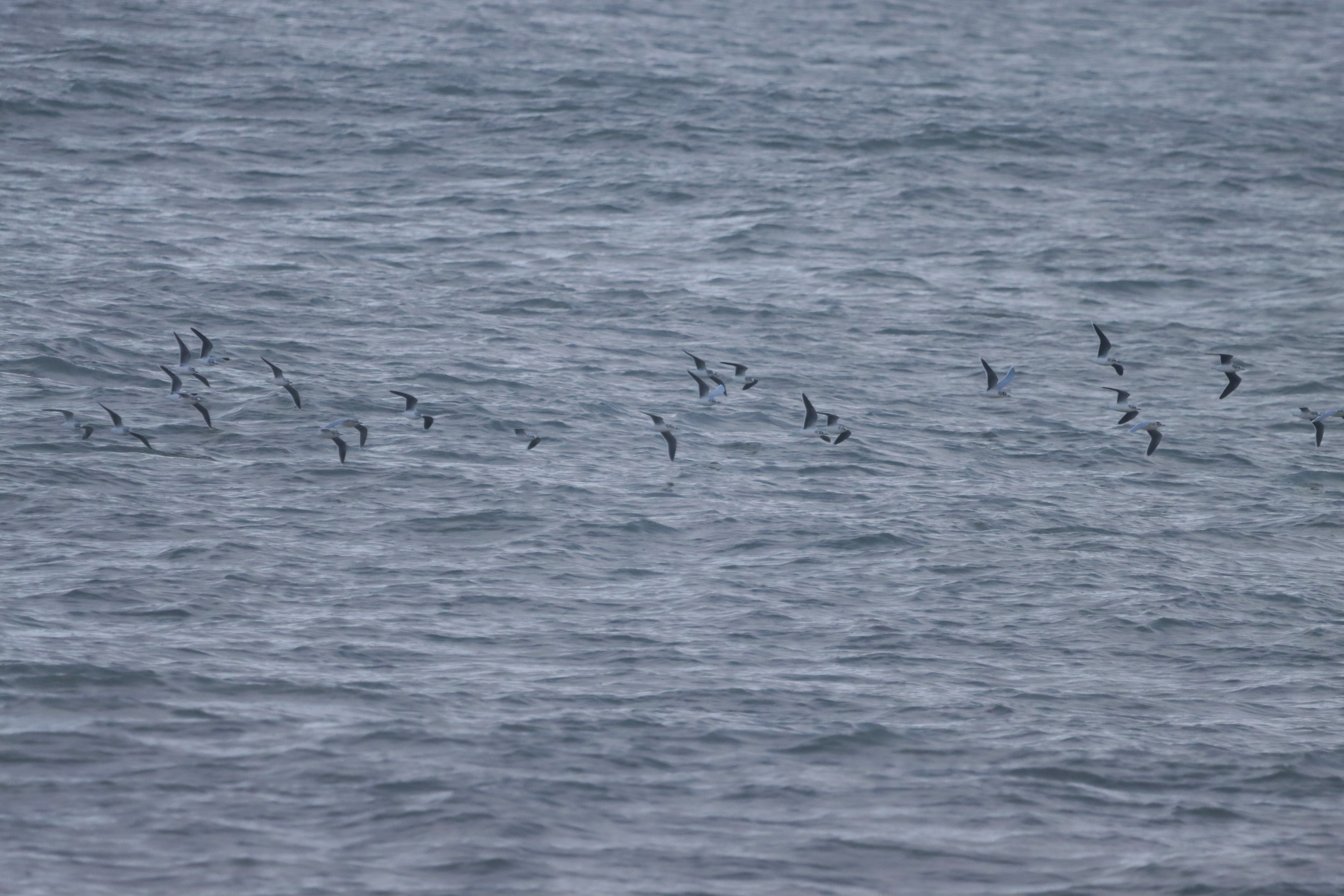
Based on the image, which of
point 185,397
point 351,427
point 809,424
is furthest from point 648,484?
point 185,397

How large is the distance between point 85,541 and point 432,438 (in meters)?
6.86

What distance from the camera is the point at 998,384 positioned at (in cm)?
3009

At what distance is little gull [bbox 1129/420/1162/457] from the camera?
2855cm

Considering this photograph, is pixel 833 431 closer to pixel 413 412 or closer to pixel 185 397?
pixel 413 412

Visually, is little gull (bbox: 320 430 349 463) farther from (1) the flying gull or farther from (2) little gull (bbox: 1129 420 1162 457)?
(2) little gull (bbox: 1129 420 1162 457)

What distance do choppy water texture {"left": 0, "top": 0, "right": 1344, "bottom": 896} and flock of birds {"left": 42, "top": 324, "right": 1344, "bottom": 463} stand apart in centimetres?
40

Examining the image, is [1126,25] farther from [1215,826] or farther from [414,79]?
[1215,826]

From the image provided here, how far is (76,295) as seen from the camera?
111ft

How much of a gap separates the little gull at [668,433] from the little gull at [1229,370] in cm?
865

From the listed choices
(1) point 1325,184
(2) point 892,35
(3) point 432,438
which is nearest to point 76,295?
(3) point 432,438

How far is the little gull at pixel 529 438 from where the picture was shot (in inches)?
1057

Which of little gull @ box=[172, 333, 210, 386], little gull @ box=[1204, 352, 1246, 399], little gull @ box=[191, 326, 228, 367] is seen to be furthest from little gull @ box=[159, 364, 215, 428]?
little gull @ box=[1204, 352, 1246, 399]

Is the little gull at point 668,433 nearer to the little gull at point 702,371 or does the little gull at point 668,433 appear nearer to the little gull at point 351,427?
the little gull at point 702,371

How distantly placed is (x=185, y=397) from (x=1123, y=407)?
15777 mm
